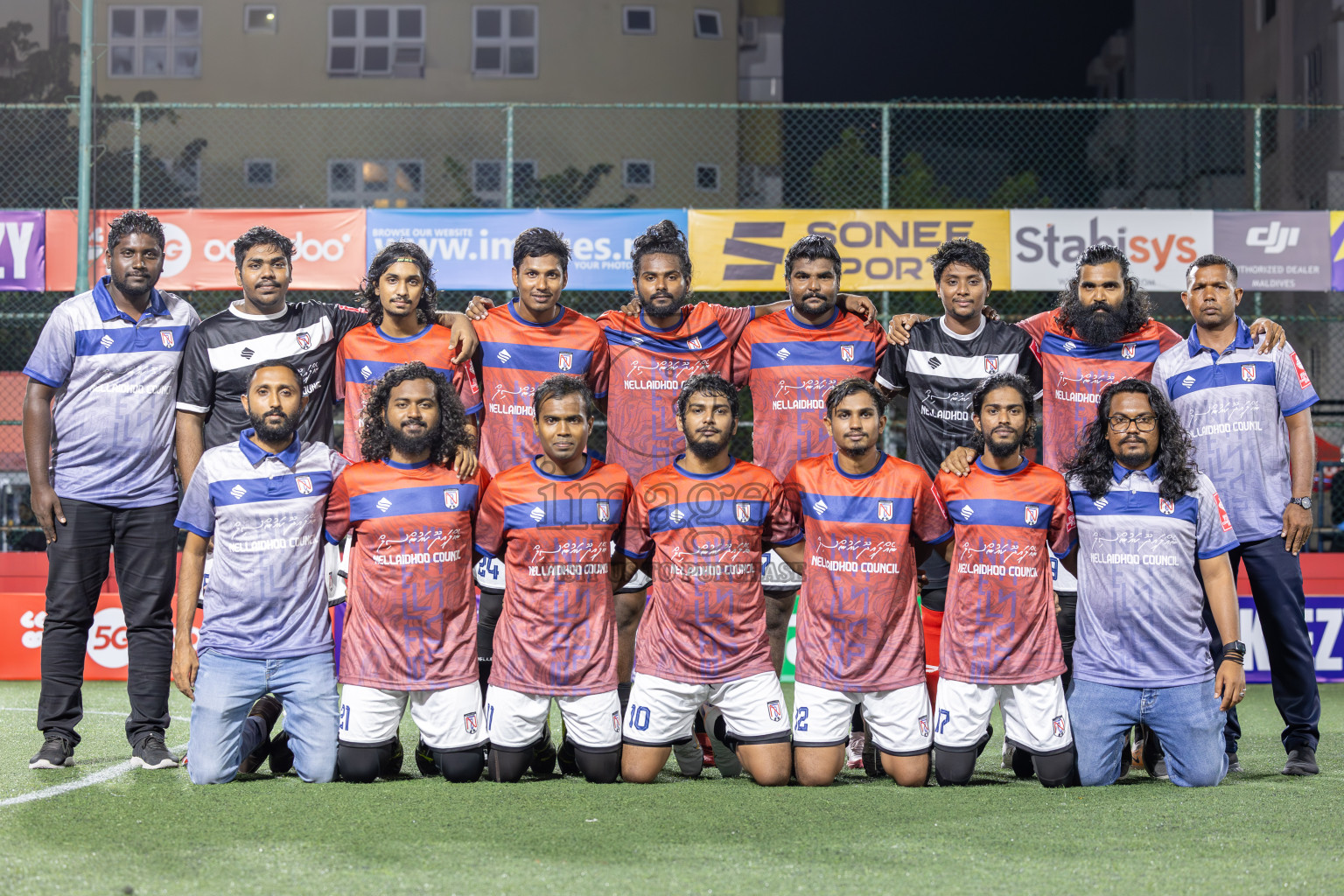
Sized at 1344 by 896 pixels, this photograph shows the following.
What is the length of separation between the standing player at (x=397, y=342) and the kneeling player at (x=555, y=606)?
54 centimetres

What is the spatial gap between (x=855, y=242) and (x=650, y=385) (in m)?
6.32

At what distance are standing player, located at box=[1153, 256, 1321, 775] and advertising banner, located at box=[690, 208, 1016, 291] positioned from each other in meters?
6.08

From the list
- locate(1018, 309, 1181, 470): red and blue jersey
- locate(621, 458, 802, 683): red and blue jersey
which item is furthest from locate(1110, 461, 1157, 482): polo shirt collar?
locate(621, 458, 802, 683): red and blue jersey

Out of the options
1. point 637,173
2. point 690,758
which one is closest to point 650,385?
point 690,758

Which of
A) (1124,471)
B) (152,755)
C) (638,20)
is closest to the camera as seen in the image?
(1124,471)

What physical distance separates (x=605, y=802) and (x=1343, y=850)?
2.28 meters

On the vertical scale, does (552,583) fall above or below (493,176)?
below

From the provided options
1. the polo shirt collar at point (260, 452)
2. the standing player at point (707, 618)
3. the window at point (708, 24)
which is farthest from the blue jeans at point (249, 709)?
the window at point (708, 24)

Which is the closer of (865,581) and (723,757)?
(865,581)

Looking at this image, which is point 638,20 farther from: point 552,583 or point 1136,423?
point 552,583

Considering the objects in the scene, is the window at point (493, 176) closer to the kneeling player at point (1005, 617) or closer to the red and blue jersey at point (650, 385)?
the red and blue jersey at point (650, 385)

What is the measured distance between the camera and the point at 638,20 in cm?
2420

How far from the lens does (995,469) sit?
16.8 ft

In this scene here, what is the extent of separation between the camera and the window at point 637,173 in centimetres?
2222
